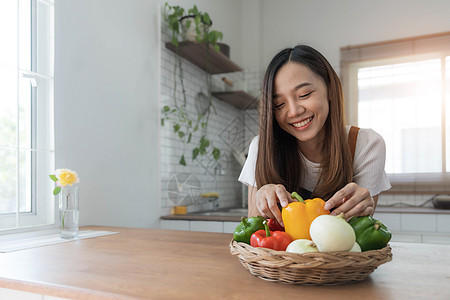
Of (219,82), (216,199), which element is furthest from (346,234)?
(219,82)

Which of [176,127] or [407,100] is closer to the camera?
[176,127]

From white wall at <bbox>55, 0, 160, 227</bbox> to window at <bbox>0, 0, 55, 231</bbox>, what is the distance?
0.05 m

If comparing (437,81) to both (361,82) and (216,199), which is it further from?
(216,199)

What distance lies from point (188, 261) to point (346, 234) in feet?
1.45

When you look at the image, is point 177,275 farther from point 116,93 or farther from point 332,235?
point 116,93

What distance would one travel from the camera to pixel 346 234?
0.73m

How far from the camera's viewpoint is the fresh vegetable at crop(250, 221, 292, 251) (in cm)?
82

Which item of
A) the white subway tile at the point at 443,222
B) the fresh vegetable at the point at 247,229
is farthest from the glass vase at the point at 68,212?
the white subway tile at the point at 443,222

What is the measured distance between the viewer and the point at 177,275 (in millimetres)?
854

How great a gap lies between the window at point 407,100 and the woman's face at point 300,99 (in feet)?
6.91

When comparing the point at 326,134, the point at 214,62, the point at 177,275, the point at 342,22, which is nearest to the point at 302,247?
the point at 177,275

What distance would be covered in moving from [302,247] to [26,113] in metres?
1.36

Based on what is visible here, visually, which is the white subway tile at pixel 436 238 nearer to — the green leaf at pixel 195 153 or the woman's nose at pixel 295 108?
the green leaf at pixel 195 153

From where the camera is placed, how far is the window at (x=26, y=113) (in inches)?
61.0
